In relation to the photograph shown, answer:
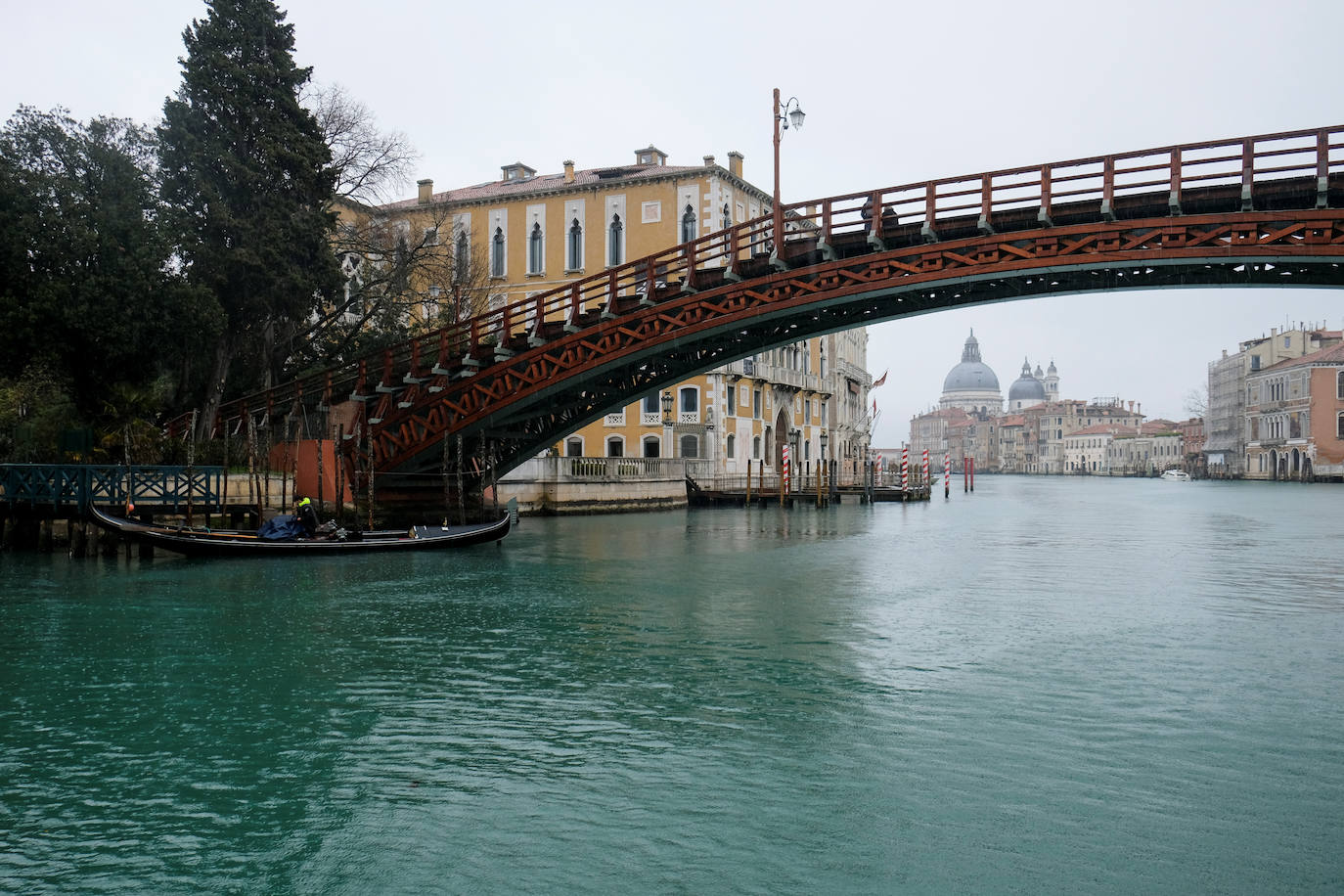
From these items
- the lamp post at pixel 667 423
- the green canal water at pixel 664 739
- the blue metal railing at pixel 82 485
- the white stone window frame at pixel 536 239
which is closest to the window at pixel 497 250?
the white stone window frame at pixel 536 239

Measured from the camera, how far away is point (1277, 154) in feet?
54.7

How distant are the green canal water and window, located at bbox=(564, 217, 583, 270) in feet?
107

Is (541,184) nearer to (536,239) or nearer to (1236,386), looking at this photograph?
(536,239)

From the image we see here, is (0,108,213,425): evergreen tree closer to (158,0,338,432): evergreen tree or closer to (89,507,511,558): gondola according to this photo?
(158,0,338,432): evergreen tree

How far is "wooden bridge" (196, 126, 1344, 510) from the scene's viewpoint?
1733 centimetres

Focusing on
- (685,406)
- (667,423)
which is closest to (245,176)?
(667,423)

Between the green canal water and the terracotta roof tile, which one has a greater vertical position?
the terracotta roof tile

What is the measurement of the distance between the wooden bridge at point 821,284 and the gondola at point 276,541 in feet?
8.20

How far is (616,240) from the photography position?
48531 millimetres

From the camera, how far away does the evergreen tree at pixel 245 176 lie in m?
25.8

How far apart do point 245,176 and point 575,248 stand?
24.1 metres

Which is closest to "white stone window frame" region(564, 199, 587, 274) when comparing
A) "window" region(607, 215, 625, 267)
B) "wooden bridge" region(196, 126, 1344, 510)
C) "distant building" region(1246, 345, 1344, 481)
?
"window" region(607, 215, 625, 267)

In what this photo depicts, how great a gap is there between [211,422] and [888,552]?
1595 centimetres

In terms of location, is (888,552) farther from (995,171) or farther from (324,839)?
(324,839)
